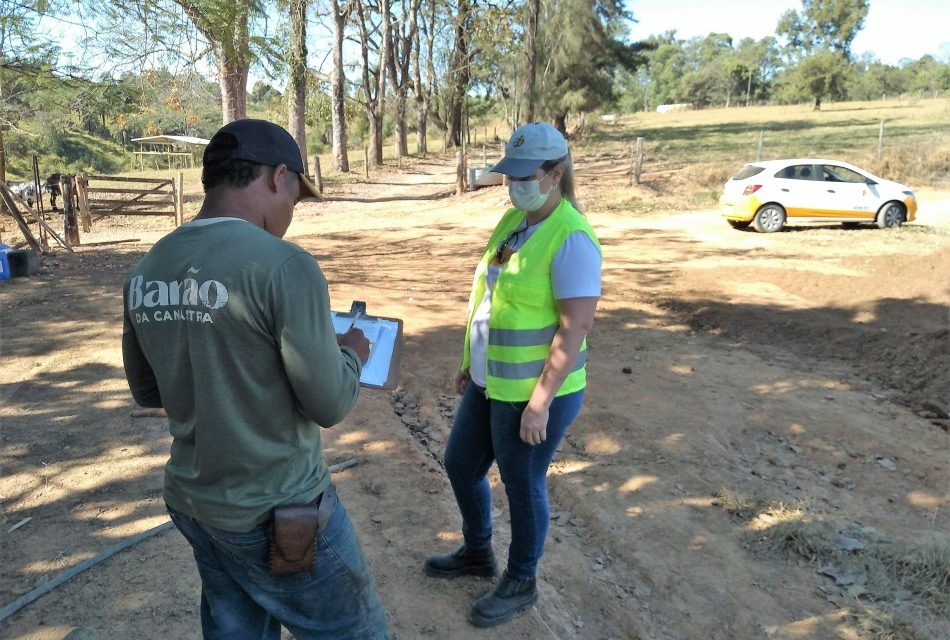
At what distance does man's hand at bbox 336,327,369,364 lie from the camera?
6.23 ft

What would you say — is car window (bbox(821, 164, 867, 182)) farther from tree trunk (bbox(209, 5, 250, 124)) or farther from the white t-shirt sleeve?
the white t-shirt sleeve

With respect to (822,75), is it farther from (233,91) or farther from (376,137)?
(233,91)

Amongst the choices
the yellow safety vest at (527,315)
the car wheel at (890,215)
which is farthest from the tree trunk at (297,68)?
the yellow safety vest at (527,315)

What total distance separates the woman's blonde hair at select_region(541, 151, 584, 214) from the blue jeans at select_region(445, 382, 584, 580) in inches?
28.0

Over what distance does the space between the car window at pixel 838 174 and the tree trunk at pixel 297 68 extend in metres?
11.5

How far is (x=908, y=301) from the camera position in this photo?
29.2ft

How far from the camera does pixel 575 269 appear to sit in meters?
2.38

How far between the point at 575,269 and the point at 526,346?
33 centimetres

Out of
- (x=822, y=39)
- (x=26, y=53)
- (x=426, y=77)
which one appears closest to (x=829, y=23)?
(x=822, y=39)

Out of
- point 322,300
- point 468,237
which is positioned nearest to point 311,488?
point 322,300

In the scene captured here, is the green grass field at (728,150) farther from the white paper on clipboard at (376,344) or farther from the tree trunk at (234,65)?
the white paper on clipboard at (376,344)

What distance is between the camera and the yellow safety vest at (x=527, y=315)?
2445 millimetres

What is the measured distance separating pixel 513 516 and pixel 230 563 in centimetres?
131

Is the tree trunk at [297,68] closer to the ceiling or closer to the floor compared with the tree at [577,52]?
closer to the floor
